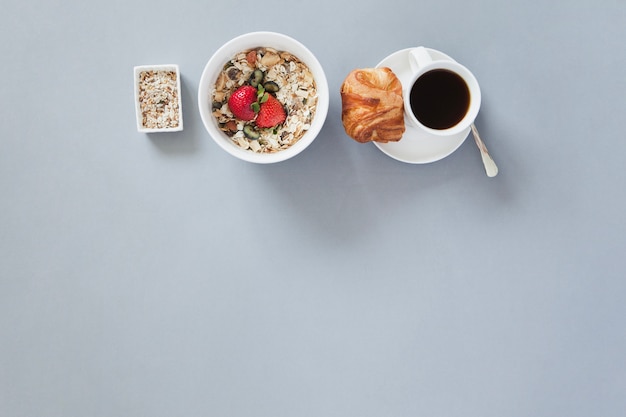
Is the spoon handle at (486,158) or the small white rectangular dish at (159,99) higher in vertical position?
the small white rectangular dish at (159,99)

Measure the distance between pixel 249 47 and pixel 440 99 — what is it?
38 cm

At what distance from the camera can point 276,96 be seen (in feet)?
3.39

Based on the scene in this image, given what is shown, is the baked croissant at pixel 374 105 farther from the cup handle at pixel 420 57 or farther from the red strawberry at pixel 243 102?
the red strawberry at pixel 243 102

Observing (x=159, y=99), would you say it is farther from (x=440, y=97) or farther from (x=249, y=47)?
(x=440, y=97)

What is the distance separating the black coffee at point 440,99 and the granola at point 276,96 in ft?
0.65

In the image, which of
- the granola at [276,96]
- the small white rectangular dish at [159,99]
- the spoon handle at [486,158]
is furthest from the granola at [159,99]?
the spoon handle at [486,158]

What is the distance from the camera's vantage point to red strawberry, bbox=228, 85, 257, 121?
99 centimetres

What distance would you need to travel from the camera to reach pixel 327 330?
1159 mm

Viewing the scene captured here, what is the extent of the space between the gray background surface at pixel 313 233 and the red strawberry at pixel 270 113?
0.13 metres

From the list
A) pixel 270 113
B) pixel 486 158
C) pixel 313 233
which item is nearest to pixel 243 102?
pixel 270 113

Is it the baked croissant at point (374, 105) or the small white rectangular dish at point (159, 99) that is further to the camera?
the small white rectangular dish at point (159, 99)

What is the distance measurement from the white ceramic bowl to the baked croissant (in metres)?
0.05

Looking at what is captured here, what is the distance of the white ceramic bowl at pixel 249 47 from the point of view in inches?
38.0

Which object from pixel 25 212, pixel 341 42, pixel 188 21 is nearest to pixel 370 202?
pixel 341 42
